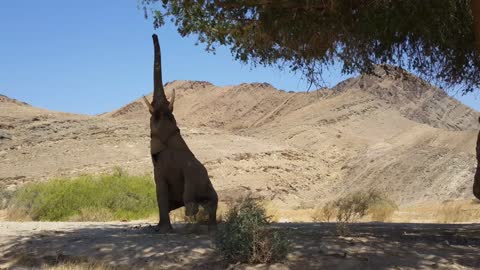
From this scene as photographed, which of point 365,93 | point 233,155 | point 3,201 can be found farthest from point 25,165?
point 365,93

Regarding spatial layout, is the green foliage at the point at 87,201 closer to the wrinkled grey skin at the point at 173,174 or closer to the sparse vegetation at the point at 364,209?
the sparse vegetation at the point at 364,209

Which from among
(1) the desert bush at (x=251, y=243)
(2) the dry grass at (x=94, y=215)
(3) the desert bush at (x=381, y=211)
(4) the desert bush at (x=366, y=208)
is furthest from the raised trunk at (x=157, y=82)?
(3) the desert bush at (x=381, y=211)

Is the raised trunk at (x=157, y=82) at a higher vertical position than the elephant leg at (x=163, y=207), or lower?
higher

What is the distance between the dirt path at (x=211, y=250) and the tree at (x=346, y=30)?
3397mm

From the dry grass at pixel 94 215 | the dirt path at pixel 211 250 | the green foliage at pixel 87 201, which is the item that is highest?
the green foliage at pixel 87 201

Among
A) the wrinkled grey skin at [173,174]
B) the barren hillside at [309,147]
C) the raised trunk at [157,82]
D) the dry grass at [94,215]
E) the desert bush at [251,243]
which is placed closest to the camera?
the desert bush at [251,243]

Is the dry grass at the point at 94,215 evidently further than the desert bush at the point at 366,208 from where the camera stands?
No

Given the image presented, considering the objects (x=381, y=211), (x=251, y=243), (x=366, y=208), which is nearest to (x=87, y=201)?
(x=366, y=208)

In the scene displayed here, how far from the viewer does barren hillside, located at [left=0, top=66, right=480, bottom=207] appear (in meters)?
35.8

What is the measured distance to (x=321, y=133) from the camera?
166 ft

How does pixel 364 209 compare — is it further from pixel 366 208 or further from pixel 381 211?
pixel 366 208

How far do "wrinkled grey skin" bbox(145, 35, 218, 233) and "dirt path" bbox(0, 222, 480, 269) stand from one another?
0.59 metres

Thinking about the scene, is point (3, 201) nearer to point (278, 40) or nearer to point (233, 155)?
point (278, 40)

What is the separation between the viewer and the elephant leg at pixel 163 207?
1164 cm
